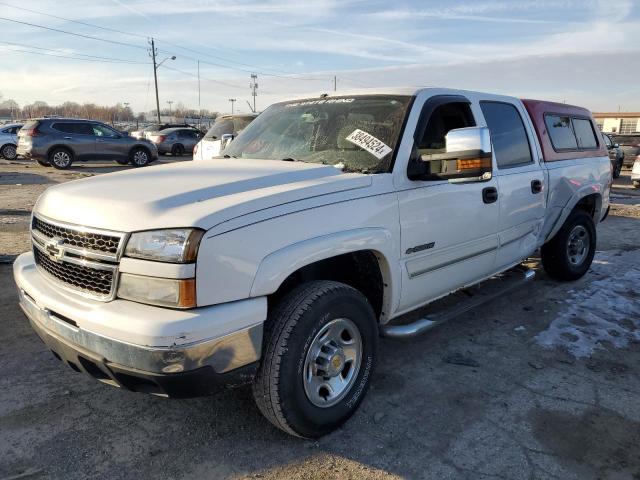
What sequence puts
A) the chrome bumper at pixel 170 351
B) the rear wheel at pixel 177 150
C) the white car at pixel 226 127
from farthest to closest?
the rear wheel at pixel 177 150
the white car at pixel 226 127
the chrome bumper at pixel 170 351

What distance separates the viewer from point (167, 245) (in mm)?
2234

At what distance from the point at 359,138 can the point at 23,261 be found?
2258 mm

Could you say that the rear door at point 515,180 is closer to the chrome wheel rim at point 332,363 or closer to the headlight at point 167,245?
Answer: the chrome wheel rim at point 332,363

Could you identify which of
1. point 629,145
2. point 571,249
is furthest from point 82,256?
point 629,145

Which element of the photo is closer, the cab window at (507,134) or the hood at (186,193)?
the hood at (186,193)

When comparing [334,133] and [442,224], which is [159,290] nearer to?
[334,133]

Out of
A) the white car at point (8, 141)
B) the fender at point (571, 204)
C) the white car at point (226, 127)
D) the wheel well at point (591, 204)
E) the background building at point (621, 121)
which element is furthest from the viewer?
the background building at point (621, 121)

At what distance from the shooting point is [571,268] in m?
5.50

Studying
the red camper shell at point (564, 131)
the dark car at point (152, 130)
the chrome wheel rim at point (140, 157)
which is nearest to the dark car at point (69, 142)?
the chrome wheel rim at point (140, 157)

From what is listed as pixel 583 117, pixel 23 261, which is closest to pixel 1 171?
pixel 23 261

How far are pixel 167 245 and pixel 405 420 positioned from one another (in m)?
1.73

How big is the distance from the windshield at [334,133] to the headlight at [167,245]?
129 centimetres

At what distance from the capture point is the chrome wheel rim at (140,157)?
18.9m

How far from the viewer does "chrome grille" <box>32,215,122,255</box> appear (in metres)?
2.35
